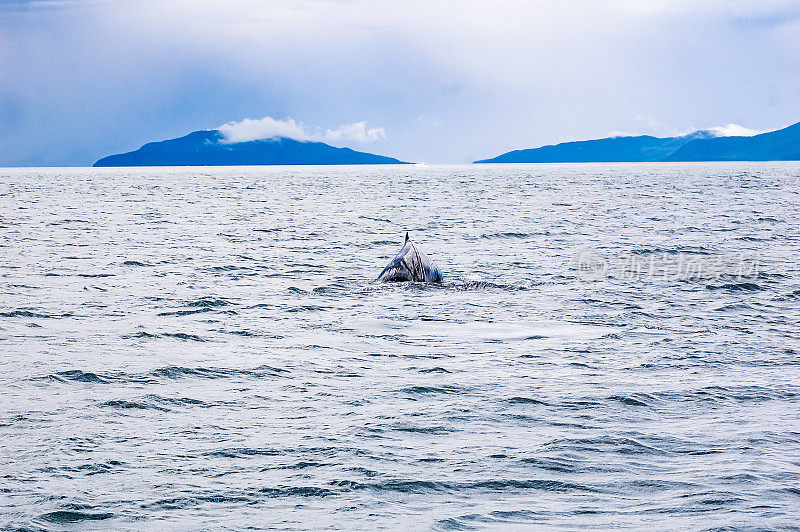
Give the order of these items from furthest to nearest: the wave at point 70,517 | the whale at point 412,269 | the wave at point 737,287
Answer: the whale at point 412,269
the wave at point 737,287
the wave at point 70,517

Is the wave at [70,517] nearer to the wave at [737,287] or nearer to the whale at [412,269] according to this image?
the whale at [412,269]

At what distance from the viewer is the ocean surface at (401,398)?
25.1 ft

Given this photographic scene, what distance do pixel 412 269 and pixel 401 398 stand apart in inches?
447

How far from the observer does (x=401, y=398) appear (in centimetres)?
1112

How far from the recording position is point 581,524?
713 centimetres

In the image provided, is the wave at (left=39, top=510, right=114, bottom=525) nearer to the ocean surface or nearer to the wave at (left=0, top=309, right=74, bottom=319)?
the ocean surface

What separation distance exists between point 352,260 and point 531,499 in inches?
818

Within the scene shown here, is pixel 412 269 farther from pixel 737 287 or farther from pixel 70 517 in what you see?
pixel 70 517

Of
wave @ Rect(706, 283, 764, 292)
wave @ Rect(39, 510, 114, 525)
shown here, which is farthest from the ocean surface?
wave @ Rect(706, 283, 764, 292)

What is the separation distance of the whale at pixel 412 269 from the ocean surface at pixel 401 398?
2.19 feet

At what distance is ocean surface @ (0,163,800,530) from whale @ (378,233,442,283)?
667 mm

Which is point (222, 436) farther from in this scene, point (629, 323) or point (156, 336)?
point (629, 323)

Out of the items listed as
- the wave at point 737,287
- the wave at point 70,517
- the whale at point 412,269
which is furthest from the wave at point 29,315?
the wave at point 737,287

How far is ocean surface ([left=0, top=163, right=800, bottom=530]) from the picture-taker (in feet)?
25.1
